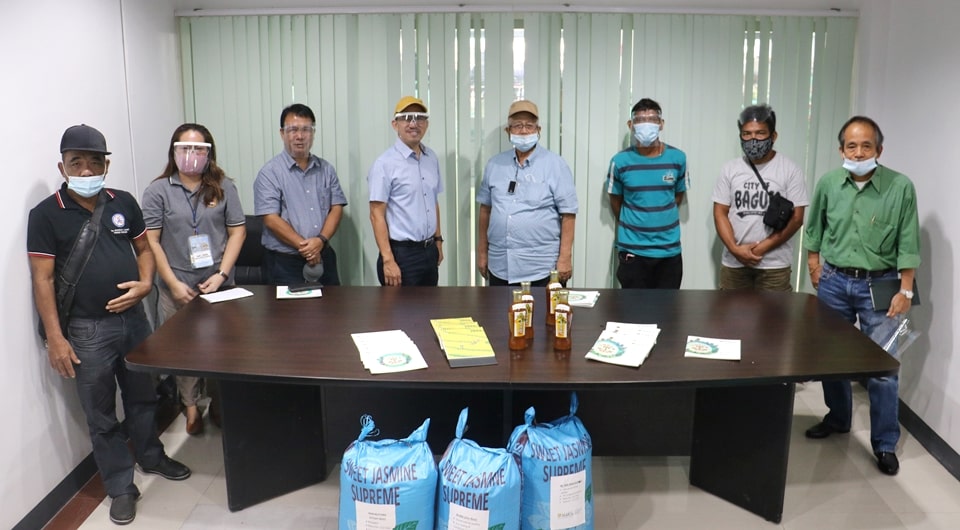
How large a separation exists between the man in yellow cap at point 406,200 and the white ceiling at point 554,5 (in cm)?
72

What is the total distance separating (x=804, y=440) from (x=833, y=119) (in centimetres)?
200

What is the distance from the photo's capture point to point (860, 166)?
322 cm

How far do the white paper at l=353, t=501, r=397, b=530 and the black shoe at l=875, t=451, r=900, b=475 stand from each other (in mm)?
2377

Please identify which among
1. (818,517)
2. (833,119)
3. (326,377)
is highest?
(833,119)

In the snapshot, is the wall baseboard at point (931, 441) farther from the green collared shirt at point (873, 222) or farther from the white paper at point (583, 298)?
the white paper at point (583, 298)

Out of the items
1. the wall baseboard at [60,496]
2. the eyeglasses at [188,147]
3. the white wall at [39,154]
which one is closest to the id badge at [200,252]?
the eyeglasses at [188,147]

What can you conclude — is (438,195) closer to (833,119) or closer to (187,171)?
(187,171)

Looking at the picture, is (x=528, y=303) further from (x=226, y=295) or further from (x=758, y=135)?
(x=758, y=135)

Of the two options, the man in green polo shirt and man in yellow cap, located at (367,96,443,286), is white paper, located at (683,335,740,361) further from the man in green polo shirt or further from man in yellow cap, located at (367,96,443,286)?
man in yellow cap, located at (367,96,443,286)

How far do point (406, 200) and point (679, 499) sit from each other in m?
2.04

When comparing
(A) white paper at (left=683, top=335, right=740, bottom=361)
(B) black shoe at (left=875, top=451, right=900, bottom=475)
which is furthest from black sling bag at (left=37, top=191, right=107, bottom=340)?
(B) black shoe at (left=875, top=451, right=900, bottom=475)

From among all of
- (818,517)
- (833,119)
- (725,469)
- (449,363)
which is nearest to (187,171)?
(449,363)

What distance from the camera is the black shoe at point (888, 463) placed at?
321cm

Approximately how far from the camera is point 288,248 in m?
3.83
